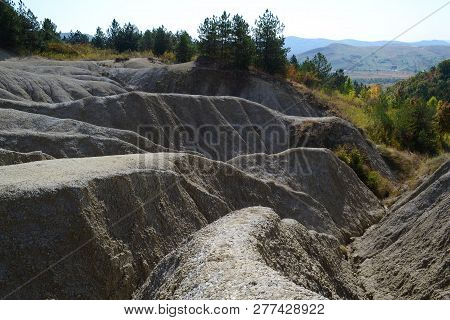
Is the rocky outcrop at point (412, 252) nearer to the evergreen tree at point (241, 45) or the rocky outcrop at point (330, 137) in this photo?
the rocky outcrop at point (330, 137)

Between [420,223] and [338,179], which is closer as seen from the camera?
[420,223]

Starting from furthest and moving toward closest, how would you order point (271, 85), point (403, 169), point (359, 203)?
point (271, 85) < point (403, 169) < point (359, 203)

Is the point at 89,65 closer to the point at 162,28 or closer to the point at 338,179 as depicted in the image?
the point at 162,28

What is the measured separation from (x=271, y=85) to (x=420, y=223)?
38.3 meters

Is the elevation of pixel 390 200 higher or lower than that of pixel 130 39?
lower

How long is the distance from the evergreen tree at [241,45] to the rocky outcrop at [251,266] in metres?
43.0

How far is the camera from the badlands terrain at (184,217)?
1236 centimetres

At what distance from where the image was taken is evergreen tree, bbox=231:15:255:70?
188 feet

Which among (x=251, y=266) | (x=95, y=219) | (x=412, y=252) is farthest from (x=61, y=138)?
(x=251, y=266)

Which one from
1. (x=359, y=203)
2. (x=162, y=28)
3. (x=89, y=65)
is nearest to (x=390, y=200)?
(x=359, y=203)

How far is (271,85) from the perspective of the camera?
56562 mm

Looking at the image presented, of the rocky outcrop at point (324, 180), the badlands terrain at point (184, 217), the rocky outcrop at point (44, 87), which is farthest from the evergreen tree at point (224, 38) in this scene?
the rocky outcrop at point (324, 180)

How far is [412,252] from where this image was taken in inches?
724

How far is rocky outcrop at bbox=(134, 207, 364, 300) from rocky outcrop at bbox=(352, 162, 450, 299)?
1617 mm
